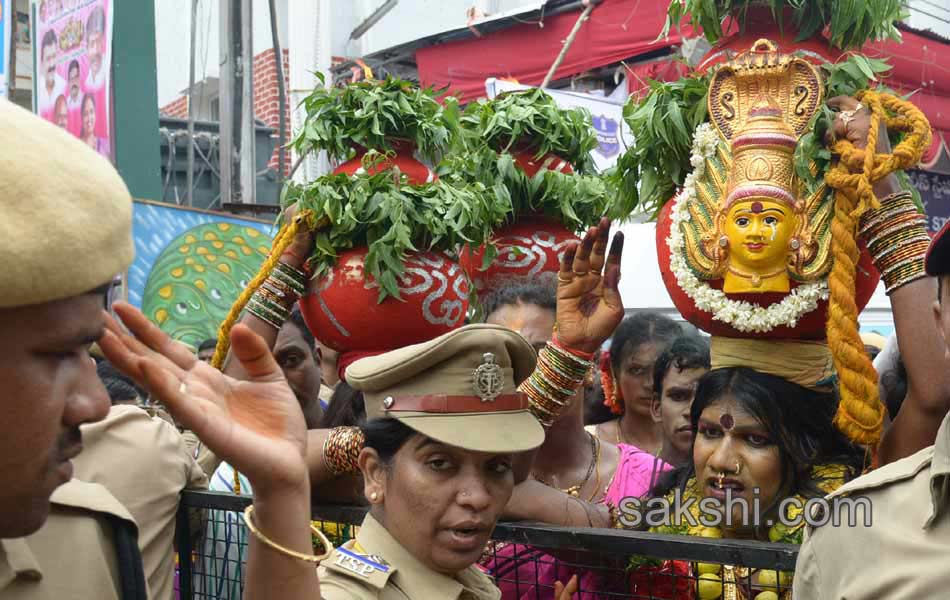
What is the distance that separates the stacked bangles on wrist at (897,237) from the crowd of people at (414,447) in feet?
0.09

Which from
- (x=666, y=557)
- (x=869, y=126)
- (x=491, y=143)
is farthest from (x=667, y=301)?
(x=666, y=557)

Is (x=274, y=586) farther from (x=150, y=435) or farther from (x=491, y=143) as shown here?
(x=491, y=143)

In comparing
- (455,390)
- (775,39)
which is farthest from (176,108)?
(455,390)

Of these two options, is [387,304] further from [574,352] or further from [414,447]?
[414,447]

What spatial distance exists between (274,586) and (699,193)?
155 centimetres

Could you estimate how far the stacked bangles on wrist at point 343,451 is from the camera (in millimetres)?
2850

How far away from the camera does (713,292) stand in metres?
2.62

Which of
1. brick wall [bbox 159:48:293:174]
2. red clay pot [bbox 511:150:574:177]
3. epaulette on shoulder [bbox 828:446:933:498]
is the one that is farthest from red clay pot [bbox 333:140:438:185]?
brick wall [bbox 159:48:293:174]

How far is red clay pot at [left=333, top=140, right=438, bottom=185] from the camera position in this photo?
327 centimetres

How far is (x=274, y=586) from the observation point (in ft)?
5.24

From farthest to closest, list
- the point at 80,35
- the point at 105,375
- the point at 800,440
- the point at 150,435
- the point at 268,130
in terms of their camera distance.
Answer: the point at 268,130 < the point at 80,35 < the point at 105,375 < the point at 800,440 < the point at 150,435

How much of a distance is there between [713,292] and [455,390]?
0.68m

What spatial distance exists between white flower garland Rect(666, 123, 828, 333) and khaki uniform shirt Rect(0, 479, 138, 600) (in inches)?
59.8

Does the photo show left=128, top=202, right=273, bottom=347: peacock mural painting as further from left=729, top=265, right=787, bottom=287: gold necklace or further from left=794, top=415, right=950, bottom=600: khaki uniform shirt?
left=794, top=415, right=950, bottom=600: khaki uniform shirt
